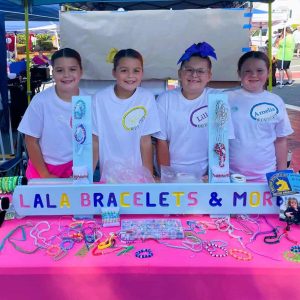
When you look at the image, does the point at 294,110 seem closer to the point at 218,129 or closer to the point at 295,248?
the point at 218,129

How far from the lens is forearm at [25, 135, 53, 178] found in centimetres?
215

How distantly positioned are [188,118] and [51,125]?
0.74 meters

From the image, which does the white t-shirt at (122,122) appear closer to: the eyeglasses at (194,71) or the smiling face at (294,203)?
the eyeglasses at (194,71)

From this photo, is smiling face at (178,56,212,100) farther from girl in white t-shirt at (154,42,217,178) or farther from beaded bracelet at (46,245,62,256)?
beaded bracelet at (46,245,62,256)

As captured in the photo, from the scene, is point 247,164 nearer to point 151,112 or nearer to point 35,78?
point 151,112

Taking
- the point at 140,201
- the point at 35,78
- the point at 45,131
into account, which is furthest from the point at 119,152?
the point at 35,78

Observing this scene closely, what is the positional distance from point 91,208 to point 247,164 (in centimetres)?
89

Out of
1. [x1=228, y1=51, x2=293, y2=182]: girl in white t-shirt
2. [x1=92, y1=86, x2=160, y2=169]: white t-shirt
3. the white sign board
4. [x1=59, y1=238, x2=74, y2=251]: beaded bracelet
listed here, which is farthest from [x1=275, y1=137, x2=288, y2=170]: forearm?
the white sign board

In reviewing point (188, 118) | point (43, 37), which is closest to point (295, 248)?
point (188, 118)

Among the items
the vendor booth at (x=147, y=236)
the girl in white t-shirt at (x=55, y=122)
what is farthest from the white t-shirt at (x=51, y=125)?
the vendor booth at (x=147, y=236)

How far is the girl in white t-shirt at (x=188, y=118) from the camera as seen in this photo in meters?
1.94

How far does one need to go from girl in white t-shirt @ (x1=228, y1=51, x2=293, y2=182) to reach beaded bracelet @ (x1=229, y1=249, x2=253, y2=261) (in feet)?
2.41

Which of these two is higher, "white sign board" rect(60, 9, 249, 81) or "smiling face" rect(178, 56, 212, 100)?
"white sign board" rect(60, 9, 249, 81)

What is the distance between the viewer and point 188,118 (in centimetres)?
199
